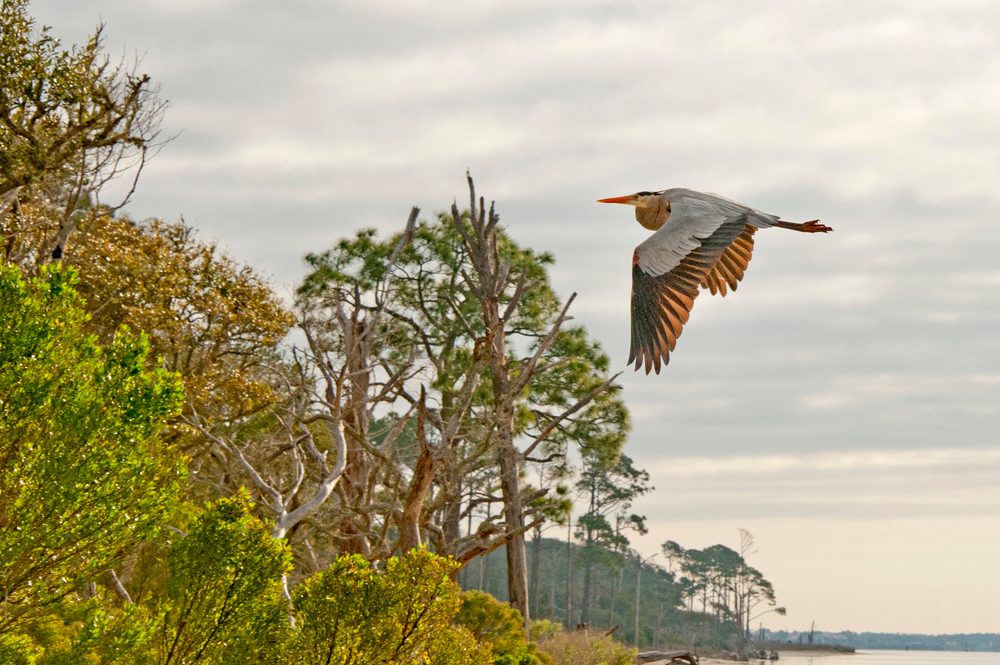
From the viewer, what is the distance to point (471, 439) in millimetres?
10234

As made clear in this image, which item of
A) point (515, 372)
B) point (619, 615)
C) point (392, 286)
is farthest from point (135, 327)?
point (619, 615)

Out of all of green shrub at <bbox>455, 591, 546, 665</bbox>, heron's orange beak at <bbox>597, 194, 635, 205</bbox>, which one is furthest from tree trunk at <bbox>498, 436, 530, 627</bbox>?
heron's orange beak at <bbox>597, 194, 635, 205</bbox>

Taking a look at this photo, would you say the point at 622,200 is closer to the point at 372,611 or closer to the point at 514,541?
the point at 372,611

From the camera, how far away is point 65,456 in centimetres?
398

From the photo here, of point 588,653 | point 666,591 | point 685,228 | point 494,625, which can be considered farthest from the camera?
point 666,591

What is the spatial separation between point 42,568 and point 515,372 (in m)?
9.27

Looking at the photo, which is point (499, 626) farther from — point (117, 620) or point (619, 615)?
point (619, 615)

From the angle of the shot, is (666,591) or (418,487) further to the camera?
(666,591)

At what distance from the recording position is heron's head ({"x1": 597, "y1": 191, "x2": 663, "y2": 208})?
5461mm

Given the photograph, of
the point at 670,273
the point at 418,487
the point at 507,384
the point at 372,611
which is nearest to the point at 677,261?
the point at 670,273

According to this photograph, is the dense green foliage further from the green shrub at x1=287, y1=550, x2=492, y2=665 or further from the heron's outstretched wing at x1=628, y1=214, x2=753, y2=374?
the heron's outstretched wing at x1=628, y1=214, x2=753, y2=374

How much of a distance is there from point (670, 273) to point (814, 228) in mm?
875

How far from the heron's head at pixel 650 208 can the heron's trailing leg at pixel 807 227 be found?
77 centimetres

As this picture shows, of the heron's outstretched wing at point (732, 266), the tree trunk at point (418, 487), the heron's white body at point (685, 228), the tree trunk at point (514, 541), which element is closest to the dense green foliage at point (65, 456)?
the heron's white body at point (685, 228)
